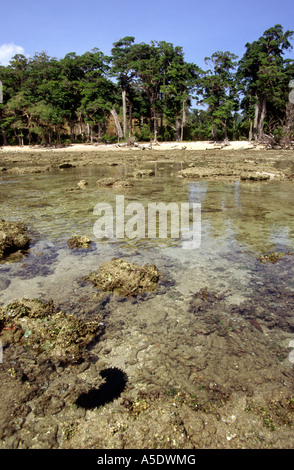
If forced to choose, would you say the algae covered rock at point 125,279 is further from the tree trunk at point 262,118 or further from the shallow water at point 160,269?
the tree trunk at point 262,118

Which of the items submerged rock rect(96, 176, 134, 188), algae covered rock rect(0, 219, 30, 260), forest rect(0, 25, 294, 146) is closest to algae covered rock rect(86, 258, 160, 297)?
algae covered rock rect(0, 219, 30, 260)

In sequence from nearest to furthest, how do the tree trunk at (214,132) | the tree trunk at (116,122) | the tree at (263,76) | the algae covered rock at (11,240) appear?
the algae covered rock at (11,240) < the tree at (263,76) < the tree trunk at (214,132) < the tree trunk at (116,122)

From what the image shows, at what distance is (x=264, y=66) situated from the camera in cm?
4578

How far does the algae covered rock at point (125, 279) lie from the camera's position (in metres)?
4.89

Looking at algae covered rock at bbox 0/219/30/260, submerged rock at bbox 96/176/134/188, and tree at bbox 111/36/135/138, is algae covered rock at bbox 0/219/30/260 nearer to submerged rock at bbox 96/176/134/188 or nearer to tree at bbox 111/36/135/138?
submerged rock at bbox 96/176/134/188

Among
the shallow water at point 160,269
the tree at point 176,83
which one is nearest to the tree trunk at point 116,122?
the tree at point 176,83

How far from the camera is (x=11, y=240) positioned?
6.70 metres

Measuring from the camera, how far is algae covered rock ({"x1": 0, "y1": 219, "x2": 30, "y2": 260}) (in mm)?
6547

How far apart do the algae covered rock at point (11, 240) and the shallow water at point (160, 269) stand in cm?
35

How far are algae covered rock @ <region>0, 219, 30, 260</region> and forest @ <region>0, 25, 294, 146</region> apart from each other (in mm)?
45537

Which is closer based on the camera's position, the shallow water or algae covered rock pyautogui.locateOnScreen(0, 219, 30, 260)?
the shallow water

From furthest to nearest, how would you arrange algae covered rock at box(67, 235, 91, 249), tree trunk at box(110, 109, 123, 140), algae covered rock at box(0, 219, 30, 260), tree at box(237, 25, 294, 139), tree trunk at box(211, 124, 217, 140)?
1. tree trunk at box(110, 109, 123, 140)
2. tree trunk at box(211, 124, 217, 140)
3. tree at box(237, 25, 294, 139)
4. algae covered rock at box(67, 235, 91, 249)
5. algae covered rock at box(0, 219, 30, 260)

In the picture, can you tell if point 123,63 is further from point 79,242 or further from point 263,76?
point 79,242
